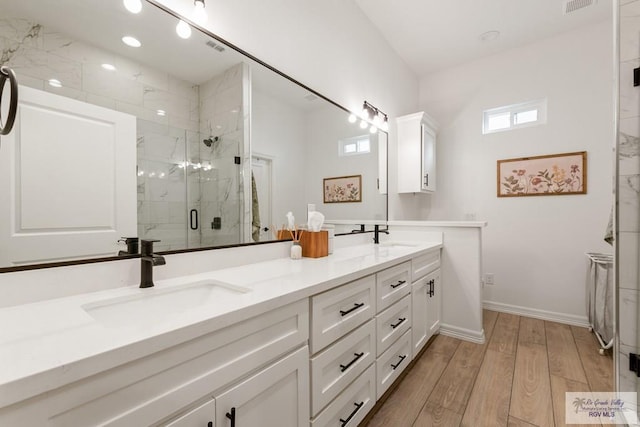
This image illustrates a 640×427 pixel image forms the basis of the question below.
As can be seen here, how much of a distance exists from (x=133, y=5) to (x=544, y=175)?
383 cm

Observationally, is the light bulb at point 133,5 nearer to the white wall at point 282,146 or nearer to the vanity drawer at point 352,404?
the white wall at point 282,146

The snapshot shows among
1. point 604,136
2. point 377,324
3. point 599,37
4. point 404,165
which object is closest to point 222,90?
point 377,324

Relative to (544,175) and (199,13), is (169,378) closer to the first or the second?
(199,13)

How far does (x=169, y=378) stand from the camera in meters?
0.68

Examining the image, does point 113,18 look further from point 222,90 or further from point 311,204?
point 311,204

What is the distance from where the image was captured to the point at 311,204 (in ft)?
6.62

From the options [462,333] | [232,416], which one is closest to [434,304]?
[462,333]

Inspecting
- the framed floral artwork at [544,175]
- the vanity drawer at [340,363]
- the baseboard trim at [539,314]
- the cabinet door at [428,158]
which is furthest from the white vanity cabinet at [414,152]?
the vanity drawer at [340,363]

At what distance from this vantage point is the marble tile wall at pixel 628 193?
142 cm

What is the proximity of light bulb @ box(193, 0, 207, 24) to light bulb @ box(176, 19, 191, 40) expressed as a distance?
0.26 ft

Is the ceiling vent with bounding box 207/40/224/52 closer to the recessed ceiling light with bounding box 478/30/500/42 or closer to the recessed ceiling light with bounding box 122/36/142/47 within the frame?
the recessed ceiling light with bounding box 122/36/142/47

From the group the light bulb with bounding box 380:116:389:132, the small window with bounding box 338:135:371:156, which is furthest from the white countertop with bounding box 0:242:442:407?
the light bulb with bounding box 380:116:389:132

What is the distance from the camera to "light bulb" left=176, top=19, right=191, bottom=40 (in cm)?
127

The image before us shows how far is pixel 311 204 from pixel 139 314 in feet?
4.19
